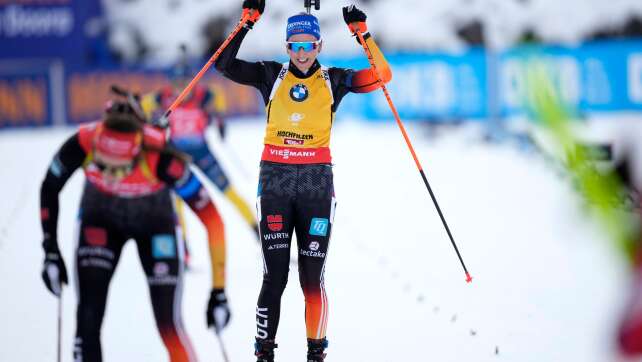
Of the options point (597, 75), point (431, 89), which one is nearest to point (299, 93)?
point (431, 89)

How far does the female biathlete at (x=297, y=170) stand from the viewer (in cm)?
507

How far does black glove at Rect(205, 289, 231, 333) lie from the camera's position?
4395mm

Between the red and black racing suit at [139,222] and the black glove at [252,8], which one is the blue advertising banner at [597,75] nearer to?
the black glove at [252,8]

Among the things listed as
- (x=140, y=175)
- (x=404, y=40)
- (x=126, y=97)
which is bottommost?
(x=140, y=175)

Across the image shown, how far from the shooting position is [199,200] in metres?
4.50

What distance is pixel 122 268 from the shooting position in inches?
360

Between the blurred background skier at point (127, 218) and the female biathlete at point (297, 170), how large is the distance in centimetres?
65

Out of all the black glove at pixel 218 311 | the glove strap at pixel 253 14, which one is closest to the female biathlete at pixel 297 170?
the glove strap at pixel 253 14

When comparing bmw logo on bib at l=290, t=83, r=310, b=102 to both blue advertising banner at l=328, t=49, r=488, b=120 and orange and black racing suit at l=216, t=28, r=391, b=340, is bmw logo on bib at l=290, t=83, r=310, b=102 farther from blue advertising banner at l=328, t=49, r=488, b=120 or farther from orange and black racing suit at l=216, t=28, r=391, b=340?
blue advertising banner at l=328, t=49, r=488, b=120

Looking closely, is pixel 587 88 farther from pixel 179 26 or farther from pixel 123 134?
pixel 123 134

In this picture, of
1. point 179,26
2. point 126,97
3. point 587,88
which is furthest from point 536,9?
point 126,97

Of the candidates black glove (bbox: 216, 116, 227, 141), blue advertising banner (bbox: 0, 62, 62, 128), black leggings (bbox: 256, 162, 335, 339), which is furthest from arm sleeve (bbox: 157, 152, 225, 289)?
blue advertising banner (bbox: 0, 62, 62, 128)

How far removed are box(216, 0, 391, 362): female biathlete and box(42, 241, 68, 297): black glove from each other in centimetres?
120

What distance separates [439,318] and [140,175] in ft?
11.0
